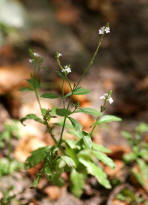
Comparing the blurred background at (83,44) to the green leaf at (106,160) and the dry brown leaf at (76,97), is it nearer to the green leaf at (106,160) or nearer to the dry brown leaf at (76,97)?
the dry brown leaf at (76,97)

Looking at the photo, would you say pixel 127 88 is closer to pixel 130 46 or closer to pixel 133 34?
pixel 130 46

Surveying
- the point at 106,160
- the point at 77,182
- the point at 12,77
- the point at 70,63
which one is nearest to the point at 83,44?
the point at 70,63

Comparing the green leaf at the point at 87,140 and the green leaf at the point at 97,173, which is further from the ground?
the green leaf at the point at 87,140

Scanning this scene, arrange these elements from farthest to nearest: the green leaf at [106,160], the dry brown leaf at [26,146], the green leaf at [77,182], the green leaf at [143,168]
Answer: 1. the dry brown leaf at [26,146]
2. the green leaf at [143,168]
3. the green leaf at [77,182]
4. the green leaf at [106,160]

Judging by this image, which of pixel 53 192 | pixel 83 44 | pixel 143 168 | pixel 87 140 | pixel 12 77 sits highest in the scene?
pixel 83 44

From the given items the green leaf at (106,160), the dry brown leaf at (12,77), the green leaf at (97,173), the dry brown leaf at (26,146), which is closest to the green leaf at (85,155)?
the green leaf at (97,173)

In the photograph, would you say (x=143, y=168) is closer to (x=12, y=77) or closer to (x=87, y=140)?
(x=87, y=140)

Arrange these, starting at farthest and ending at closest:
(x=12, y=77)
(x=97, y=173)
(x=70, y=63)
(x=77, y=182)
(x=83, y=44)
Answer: (x=83, y=44)
(x=70, y=63)
(x=12, y=77)
(x=77, y=182)
(x=97, y=173)

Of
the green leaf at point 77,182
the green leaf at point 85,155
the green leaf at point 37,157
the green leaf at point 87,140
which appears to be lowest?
the green leaf at point 77,182
